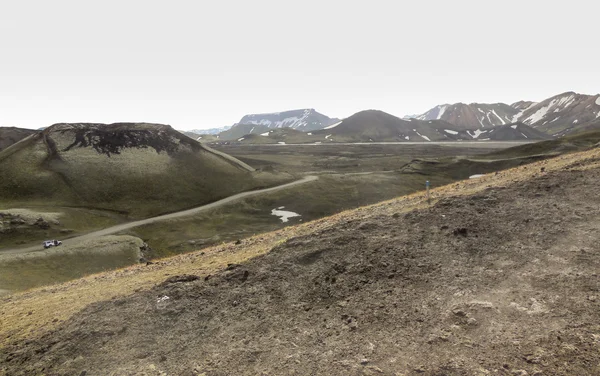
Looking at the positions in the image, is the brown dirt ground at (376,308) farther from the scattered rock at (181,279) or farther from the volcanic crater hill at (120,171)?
the volcanic crater hill at (120,171)

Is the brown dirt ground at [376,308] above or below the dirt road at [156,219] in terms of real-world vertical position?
above

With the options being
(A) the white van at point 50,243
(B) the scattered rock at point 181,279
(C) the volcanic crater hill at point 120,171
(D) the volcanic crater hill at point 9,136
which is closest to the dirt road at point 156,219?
(A) the white van at point 50,243

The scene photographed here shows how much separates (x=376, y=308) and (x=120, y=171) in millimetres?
122708

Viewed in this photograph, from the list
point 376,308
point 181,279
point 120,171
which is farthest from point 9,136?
point 376,308

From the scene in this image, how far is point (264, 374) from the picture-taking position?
27.9 feet

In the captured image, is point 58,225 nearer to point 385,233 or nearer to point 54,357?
point 54,357

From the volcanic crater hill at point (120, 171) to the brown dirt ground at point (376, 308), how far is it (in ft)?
294

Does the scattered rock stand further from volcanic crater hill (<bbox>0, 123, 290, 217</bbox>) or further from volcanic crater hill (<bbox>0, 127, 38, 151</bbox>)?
volcanic crater hill (<bbox>0, 127, 38, 151</bbox>)

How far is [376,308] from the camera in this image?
10.5 metres

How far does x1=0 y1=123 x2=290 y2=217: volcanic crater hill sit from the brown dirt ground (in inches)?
3525

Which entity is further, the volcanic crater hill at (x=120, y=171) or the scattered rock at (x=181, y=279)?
the volcanic crater hill at (x=120, y=171)

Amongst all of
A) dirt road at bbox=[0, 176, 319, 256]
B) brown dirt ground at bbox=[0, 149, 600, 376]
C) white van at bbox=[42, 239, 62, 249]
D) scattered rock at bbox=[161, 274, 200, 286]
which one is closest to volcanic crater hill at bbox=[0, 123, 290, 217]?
dirt road at bbox=[0, 176, 319, 256]

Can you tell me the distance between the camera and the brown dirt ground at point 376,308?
26.9 ft

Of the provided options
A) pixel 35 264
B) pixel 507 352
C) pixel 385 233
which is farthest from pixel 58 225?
pixel 507 352
